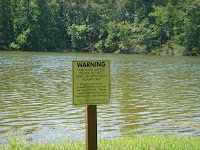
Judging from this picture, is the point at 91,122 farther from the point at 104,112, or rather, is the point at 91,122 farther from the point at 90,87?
the point at 104,112

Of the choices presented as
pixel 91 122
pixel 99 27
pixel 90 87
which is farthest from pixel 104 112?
pixel 99 27

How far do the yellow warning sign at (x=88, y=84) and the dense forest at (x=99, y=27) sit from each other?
259 feet

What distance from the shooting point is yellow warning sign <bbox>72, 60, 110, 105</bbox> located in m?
6.41

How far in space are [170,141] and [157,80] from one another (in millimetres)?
22270

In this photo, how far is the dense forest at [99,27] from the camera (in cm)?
8669

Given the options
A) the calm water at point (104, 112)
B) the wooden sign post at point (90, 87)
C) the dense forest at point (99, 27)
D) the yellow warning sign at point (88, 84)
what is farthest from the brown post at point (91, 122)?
the dense forest at point (99, 27)

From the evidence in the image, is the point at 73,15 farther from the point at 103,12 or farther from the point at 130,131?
the point at 130,131

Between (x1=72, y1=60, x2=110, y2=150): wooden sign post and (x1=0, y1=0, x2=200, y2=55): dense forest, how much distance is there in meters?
79.1

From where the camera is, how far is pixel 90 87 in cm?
645

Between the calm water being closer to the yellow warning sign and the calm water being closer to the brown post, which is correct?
the brown post

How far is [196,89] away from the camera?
2575cm

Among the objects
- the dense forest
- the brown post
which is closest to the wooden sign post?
the brown post

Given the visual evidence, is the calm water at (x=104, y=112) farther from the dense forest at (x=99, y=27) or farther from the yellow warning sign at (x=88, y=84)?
the dense forest at (x=99, y=27)

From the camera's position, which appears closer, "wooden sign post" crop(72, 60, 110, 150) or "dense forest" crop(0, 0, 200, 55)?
"wooden sign post" crop(72, 60, 110, 150)
